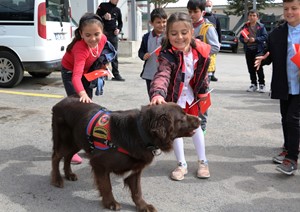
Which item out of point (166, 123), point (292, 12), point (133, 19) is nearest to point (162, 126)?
point (166, 123)

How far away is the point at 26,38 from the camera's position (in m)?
7.86

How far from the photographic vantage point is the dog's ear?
9.00ft

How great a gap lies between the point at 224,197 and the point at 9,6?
6.42 metres

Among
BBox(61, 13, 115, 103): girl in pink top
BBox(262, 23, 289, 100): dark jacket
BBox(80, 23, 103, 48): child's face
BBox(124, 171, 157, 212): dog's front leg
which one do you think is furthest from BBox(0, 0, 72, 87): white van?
BBox(124, 171, 157, 212): dog's front leg

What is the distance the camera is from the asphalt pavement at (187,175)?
3422mm

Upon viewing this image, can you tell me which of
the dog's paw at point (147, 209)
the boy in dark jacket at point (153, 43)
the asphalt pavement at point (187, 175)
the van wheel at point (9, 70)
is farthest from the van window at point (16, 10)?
the dog's paw at point (147, 209)

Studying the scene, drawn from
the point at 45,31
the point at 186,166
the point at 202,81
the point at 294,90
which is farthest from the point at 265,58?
the point at 45,31

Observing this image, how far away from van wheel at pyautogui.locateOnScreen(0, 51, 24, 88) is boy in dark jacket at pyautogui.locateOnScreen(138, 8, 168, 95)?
14.3 ft

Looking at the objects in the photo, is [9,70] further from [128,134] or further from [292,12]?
[292,12]

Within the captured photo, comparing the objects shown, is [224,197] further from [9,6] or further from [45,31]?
[9,6]

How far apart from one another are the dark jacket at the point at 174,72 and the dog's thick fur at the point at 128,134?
0.43 meters

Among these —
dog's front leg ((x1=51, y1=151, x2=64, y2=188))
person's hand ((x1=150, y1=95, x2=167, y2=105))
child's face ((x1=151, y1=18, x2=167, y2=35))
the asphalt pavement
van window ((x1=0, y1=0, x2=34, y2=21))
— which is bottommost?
the asphalt pavement

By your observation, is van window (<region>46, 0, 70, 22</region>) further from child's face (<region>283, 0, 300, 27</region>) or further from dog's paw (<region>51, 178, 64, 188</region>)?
child's face (<region>283, 0, 300, 27</region>)

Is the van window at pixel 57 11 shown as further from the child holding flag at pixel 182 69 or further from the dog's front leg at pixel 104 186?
the dog's front leg at pixel 104 186
